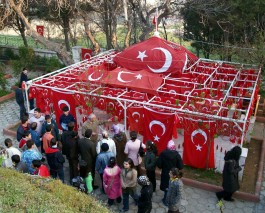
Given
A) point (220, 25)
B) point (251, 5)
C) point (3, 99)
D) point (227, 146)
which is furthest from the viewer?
point (220, 25)

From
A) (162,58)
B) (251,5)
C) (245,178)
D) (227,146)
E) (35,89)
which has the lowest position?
(245,178)

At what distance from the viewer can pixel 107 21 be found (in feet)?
68.4

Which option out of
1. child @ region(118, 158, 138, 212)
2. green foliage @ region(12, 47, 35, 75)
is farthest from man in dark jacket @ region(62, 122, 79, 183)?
green foliage @ region(12, 47, 35, 75)

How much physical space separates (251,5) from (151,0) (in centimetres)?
1461

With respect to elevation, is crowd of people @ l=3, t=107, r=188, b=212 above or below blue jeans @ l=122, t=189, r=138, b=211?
above

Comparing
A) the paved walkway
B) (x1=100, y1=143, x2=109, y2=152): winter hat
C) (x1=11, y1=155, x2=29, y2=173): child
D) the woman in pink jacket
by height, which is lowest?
the paved walkway

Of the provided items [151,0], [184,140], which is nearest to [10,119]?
[184,140]

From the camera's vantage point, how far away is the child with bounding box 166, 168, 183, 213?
21.4ft

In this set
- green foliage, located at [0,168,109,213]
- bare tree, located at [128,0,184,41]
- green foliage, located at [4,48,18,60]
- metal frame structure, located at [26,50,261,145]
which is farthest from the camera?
green foliage, located at [4,48,18,60]

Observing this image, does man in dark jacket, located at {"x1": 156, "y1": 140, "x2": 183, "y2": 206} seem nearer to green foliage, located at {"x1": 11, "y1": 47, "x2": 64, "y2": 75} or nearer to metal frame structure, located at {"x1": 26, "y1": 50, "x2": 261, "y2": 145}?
metal frame structure, located at {"x1": 26, "y1": 50, "x2": 261, "y2": 145}

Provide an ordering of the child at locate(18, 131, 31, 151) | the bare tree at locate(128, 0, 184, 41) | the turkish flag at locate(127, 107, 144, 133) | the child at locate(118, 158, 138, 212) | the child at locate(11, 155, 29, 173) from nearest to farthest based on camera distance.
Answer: the child at locate(118, 158, 138, 212) → the child at locate(11, 155, 29, 173) → the child at locate(18, 131, 31, 151) → the turkish flag at locate(127, 107, 144, 133) → the bare tree at locate(128, 0, 184, 41)

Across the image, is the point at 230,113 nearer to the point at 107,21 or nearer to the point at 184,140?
the point at 184,140

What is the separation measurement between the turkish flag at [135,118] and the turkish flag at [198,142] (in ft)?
4.69

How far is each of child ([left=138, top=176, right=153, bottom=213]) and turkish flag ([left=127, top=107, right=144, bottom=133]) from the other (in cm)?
328
